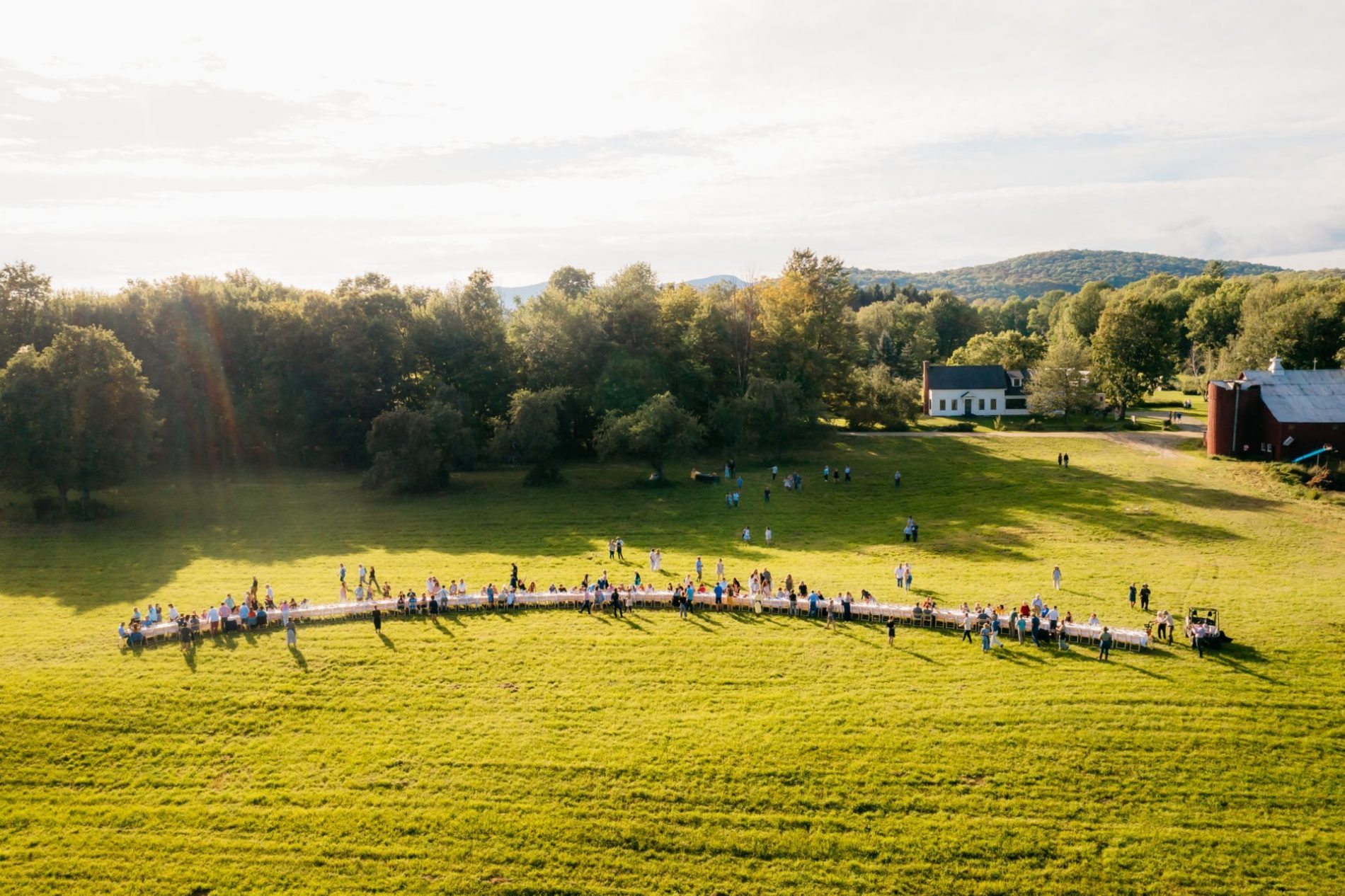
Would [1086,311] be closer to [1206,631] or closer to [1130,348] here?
[1130,348]

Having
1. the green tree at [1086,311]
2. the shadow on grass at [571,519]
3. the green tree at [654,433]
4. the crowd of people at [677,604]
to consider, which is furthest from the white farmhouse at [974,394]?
the crowd of people at [677,604]

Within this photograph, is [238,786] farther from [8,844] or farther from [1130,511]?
[1130,511]

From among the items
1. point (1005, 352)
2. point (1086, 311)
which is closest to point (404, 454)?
point (1005, 352)

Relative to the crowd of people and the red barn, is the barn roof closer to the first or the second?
the red barn

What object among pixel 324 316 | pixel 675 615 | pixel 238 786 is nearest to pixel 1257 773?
pixel 675 615

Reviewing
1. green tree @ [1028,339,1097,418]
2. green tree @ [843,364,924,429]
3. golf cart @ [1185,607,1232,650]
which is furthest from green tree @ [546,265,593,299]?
golf cart @ [1185,607,1232,650]
